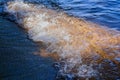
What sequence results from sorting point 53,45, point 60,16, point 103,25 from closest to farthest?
1. point 53,45
2. point 103,25
3. point 60,16

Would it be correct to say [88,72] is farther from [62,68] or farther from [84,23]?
[84,23]

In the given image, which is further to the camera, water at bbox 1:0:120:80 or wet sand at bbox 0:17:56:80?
water at bbox 1:0:120:80

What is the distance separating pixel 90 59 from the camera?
4371mm

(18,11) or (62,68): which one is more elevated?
(18,11)

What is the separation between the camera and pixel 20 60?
4.18m

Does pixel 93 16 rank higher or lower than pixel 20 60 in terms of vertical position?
higher

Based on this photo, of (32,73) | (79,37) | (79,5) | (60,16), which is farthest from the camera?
(79,5)

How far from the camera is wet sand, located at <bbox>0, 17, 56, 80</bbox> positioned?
12.4 feet

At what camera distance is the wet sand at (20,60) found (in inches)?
148

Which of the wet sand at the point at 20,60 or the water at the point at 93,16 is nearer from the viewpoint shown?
the wet sand at the point at 20,60

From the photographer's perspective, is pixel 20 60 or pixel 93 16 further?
pixel 93 16

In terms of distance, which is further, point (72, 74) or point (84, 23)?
point (84, 23)

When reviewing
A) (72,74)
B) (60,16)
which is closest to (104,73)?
(72,74)

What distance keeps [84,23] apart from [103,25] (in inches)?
19.4
